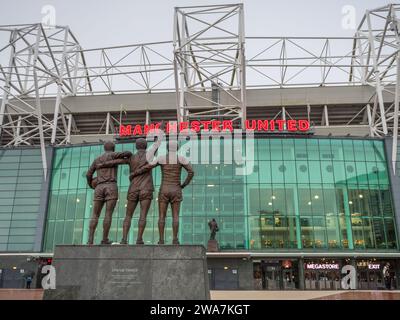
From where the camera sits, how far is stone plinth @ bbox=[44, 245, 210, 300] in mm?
11195

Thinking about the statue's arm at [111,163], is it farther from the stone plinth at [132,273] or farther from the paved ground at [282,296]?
the paved ground at [282,296]

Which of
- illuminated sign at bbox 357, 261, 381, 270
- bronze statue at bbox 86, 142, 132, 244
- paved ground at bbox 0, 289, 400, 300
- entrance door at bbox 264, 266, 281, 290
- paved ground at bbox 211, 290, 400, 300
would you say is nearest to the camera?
bronze statue at bbox 86, 142, 132, 244

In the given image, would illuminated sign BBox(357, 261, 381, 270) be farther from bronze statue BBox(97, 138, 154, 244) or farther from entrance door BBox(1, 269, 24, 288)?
entrance door BBox(1, 269, 24, 288)

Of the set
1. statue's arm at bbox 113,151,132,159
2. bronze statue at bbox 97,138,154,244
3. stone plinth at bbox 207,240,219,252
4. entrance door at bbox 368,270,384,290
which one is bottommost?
entrance door at bbox 368,270,384,290

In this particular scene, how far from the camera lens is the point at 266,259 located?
122 feet

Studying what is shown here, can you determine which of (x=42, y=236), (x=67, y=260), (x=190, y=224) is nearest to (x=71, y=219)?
(x=42, y=236)

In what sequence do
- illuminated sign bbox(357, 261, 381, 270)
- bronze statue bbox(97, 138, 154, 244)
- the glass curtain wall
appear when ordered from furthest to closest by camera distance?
illuminated sign bbox(357, 261, 381, 270) → the glass curtain wall → bronze statue bbox(97, 138, 154, 244)

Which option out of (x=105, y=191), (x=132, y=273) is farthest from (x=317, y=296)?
(x=105, y=191)

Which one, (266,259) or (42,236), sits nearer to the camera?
(266,259)

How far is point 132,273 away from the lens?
11.4 metres

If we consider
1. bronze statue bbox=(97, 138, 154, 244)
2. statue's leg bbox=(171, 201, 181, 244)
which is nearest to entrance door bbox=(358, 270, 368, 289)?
statue's leg bbox=(171, 201, 181, 244)
